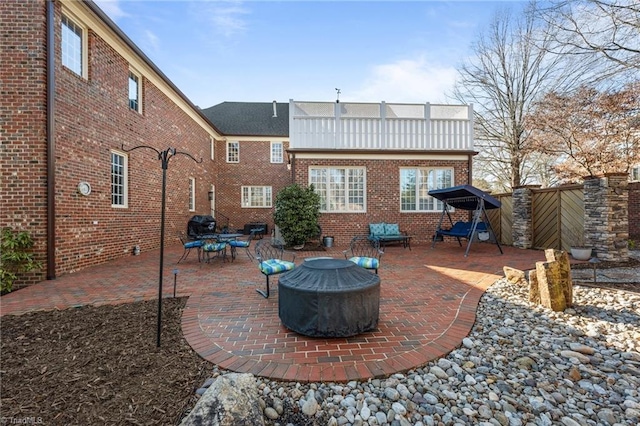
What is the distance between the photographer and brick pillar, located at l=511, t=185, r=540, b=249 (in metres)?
9.08

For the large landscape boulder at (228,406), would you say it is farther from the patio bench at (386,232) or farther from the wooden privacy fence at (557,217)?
the wooden privacy fence at (557,217)

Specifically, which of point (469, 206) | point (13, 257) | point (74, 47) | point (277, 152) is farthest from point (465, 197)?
point (277, 152)

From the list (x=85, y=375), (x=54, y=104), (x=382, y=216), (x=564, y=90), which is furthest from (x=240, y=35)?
(x=564, y=90)

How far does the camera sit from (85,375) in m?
2.45

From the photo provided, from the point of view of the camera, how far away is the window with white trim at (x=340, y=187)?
34.7ft

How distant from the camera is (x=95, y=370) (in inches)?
99.6

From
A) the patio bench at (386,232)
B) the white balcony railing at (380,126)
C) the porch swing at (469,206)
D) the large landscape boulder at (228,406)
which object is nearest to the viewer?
the large landscape boulder at (228,406)

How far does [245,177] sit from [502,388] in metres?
16.5

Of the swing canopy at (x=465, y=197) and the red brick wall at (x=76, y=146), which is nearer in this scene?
the red brick wall at (x=76, y=146)

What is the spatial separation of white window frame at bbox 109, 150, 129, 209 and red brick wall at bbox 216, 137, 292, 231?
336 inches

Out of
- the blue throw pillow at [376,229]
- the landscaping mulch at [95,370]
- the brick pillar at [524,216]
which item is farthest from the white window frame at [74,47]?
the brick pillar at [524,216]

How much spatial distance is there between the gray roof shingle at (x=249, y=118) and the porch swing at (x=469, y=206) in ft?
35.7

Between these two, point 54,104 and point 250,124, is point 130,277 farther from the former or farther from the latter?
point 250,124

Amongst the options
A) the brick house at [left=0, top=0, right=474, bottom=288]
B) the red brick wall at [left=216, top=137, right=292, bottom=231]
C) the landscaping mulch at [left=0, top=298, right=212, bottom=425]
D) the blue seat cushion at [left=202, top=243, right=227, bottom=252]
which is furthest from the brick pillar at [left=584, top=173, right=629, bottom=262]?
the red brick wall at [left=216, top=137, right=292, bottom=231]
